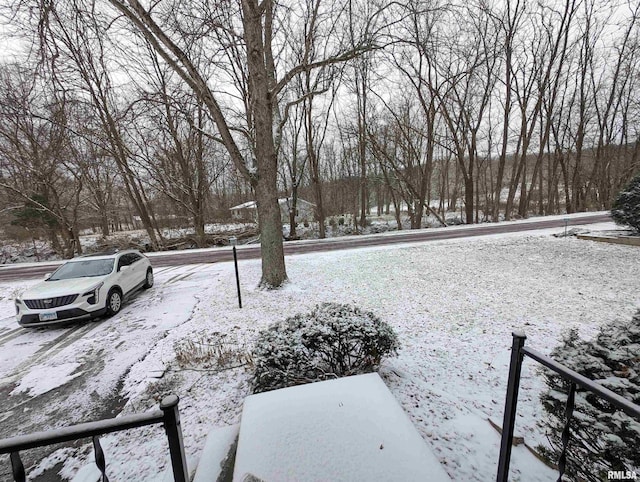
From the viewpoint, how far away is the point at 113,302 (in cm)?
671

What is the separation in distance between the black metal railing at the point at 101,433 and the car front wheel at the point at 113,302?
6.61 metres

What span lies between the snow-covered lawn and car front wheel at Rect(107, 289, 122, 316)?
0.95 ft

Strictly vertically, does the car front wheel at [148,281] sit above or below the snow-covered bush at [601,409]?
below

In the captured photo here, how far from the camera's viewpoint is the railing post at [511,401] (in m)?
1.77

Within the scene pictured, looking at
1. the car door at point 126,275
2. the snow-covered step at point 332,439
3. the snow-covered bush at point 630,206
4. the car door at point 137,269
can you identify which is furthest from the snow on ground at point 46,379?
the snow-covered bush at point 630,206

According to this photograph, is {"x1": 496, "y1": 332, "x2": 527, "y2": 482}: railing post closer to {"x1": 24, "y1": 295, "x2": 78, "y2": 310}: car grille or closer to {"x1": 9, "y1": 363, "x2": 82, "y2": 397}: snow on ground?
{"x1": 9, "y1": 363, "x2": 82, "y2": 397}: snow on ground

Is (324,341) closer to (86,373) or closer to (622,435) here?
(622,435)

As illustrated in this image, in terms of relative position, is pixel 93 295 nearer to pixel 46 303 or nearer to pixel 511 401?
pixel 46 303

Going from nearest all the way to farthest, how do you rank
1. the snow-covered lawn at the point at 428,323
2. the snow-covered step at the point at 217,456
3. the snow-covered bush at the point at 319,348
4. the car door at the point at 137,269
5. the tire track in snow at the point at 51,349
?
1. the snow-covered step at the point at 217,456
2. the snow-covered lawn at the point at 428,323
3. the snow-covered bush at the point at 319,348
4. the tire track in snow at the point at 51,349
5. the car door at the point at 137,269

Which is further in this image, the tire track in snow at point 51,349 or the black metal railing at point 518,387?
the tire track in snow at point 51,349

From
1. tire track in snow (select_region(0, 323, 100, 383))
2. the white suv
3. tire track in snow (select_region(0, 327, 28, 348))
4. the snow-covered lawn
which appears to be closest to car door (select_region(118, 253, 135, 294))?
the white suv

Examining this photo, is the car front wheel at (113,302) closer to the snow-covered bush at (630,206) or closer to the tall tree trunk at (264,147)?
the tall tree trunk at (264,147)

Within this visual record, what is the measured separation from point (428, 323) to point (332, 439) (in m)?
3.95

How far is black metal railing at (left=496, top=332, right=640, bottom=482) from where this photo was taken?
4.18 ft
